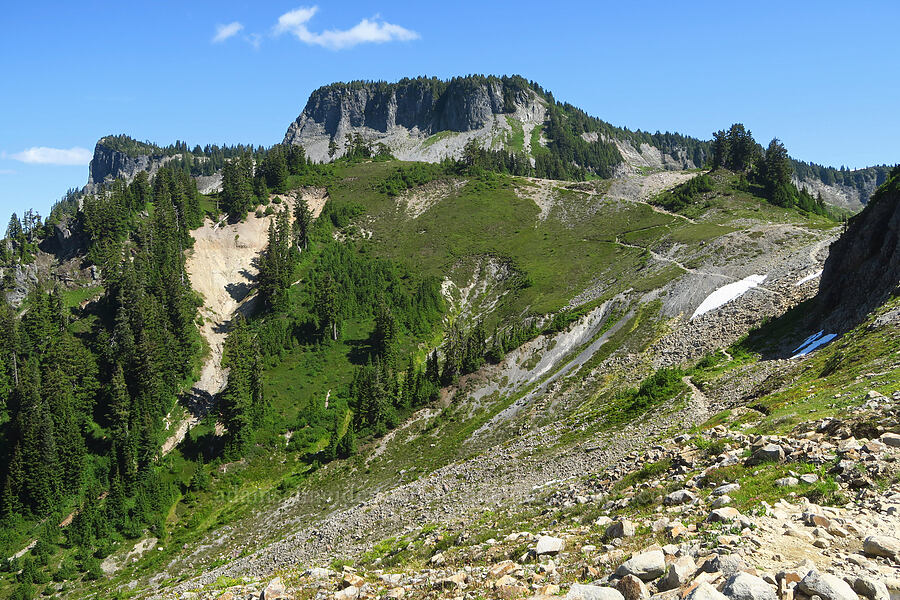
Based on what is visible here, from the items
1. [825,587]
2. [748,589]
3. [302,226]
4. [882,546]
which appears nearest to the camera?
[825,587]

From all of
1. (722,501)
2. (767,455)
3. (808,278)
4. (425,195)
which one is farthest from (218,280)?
(722,501)

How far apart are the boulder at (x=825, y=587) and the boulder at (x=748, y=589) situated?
643 mm

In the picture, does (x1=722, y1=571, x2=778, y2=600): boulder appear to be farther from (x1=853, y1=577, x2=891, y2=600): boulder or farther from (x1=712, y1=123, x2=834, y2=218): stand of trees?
(x1=712, y1=123, x2=834, y2=218): stand of trees

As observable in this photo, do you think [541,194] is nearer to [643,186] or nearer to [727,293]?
[643,186]

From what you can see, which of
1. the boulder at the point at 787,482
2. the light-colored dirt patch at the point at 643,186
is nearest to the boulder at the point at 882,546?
the boulder at the point at 787,482

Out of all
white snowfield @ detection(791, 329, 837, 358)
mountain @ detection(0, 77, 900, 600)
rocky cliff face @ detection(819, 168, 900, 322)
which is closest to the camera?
mountain @ detection(0, 77, 900, 600)

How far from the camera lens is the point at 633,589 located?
445 inches

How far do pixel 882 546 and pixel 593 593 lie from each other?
6.22 meters

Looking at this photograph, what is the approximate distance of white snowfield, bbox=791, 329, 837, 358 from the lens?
4509 cm

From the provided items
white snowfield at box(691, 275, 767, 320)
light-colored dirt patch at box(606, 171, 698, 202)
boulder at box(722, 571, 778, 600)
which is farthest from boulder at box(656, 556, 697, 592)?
light-colored dirt patch at box(606, 171, 698, 202)

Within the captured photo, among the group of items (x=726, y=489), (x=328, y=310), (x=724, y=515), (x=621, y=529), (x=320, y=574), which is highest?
(x=328, y=310)

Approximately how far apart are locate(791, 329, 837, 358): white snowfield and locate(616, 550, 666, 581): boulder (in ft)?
136

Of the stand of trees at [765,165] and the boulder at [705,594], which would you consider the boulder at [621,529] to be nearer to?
the boulder at [705,594]

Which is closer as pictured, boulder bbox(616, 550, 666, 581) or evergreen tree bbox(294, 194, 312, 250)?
boulder bbox(616, 550, 666, 581)
